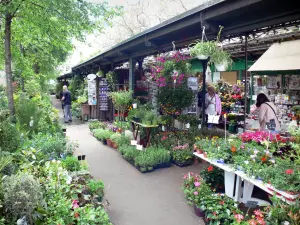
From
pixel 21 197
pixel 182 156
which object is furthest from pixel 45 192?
pixel 182 156

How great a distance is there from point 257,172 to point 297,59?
3.98 metres

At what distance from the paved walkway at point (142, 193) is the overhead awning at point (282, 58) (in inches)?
116

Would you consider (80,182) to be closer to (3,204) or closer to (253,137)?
(3,204)

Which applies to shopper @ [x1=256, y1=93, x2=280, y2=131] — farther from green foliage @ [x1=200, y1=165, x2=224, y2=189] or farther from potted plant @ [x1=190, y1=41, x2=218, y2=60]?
green foliage @ [x1=200, y1=165, x2=224, y2=189]

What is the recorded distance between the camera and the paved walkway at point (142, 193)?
3230mm

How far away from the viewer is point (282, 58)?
5.74 m

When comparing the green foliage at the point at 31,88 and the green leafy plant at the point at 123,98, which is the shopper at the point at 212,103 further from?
the green foliage at the point at 31,88

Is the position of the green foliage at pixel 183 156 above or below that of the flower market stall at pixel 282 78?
below

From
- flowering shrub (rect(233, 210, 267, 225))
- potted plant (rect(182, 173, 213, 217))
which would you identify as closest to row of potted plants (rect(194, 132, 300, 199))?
flowering shrub (rect(233, 210, 267, 225))

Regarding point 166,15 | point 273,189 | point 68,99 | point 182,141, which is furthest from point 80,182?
point 166,15

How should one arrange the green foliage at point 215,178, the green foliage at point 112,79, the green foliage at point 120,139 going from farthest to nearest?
the green foliage at point 112,79 < the green foliage at point 120,139 < the green foliage at point 215,178

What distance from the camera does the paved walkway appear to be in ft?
10.6

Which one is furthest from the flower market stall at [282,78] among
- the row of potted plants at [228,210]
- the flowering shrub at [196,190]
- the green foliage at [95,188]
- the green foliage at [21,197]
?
the green foliage at [21,197]

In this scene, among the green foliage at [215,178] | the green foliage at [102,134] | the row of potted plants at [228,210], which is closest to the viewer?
the row of potted plants at [228,210]
